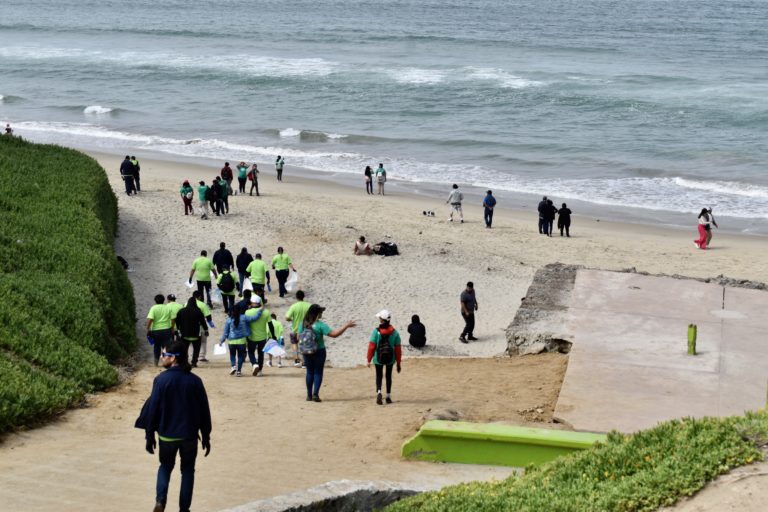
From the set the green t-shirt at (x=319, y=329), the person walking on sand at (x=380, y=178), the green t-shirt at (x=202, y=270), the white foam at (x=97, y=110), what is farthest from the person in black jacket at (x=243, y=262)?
the white foam at (x=97, y=110)

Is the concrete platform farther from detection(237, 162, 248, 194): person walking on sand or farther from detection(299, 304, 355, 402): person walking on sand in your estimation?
detection(237, 162, 248, 194): person walking on sand

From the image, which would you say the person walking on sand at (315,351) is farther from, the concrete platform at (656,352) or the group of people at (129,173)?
the group of people at (129,173)

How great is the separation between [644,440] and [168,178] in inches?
1155

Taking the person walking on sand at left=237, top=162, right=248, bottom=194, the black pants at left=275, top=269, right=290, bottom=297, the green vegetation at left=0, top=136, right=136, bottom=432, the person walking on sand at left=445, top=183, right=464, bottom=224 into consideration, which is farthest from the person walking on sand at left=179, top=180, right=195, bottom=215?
the black pants at left=275, top=269, right=290, bottom=297

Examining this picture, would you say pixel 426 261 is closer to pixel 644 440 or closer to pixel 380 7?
pixel 644 440

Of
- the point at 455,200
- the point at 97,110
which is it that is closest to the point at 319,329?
the point at 455,200

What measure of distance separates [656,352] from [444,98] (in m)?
41.9

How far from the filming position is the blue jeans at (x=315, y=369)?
14.0 metres

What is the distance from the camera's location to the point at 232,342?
1580 cm

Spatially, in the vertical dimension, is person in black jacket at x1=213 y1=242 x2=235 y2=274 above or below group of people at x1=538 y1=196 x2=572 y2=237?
Result: below

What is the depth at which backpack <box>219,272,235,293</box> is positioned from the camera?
19.2 m

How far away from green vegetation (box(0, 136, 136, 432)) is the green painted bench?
4.28 metres

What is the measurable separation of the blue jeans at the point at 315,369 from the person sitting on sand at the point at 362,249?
35.9ft

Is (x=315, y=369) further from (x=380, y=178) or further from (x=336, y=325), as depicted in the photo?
(x=380, y=178)
